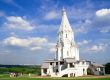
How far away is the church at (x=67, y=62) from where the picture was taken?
209ft

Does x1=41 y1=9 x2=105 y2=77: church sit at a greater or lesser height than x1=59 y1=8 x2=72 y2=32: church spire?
lesser

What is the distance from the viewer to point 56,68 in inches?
2638

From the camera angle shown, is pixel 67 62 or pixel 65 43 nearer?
pixel 67 62

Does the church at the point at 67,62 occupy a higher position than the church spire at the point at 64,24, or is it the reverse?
the church spire at the point at 64,24

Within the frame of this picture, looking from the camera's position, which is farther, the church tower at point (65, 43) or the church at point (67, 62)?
the church tower at point (65, 43)

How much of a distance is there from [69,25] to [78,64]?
1346cm

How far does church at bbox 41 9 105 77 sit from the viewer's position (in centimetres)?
6378

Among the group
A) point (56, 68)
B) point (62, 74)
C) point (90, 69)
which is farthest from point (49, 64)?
point (90, 69)

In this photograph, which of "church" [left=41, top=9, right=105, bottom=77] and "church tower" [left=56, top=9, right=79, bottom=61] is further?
"church tower" [left=56, top=9, right=79, bottom=61]

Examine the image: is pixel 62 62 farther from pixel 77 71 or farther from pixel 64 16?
pixel 64 16

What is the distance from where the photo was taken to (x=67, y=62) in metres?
64.5

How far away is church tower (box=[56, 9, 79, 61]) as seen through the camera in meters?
70.1

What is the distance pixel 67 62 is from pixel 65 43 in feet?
24.8

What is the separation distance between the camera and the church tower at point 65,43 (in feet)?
230
